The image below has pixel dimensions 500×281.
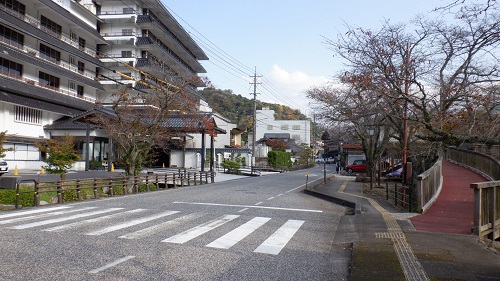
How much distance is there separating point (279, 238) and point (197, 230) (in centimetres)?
204

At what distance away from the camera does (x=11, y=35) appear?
35406 mm

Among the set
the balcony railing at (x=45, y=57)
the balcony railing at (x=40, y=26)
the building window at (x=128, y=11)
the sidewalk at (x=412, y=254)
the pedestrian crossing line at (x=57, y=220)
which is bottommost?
the pedestrian crossing line at (x=57, y=220)

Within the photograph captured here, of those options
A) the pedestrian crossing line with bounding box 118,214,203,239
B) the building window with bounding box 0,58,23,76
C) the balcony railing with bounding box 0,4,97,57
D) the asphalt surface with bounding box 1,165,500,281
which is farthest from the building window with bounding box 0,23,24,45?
the asphalt surface with bounding box 1,165,500,281

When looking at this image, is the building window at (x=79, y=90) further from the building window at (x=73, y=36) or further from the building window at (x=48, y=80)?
the building window at (x=73, y=36)

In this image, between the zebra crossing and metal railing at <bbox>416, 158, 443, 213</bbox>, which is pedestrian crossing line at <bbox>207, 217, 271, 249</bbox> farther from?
metal railing at <bbox>416, 158, 443, 213</bbox>

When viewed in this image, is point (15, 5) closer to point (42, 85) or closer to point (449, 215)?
point (42, 85)

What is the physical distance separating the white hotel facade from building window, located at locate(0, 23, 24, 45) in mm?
84

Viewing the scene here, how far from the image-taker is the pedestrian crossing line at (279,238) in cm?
781

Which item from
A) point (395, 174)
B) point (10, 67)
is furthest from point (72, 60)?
point (395, 174)

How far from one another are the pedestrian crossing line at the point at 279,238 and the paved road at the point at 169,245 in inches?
0.8

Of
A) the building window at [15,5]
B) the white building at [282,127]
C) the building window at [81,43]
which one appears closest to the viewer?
the building window at [15,5]

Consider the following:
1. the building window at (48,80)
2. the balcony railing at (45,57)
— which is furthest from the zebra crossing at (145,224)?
the building window at (48,80)

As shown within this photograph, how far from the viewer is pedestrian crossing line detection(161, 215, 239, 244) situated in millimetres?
8532

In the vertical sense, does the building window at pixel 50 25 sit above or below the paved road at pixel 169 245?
above
